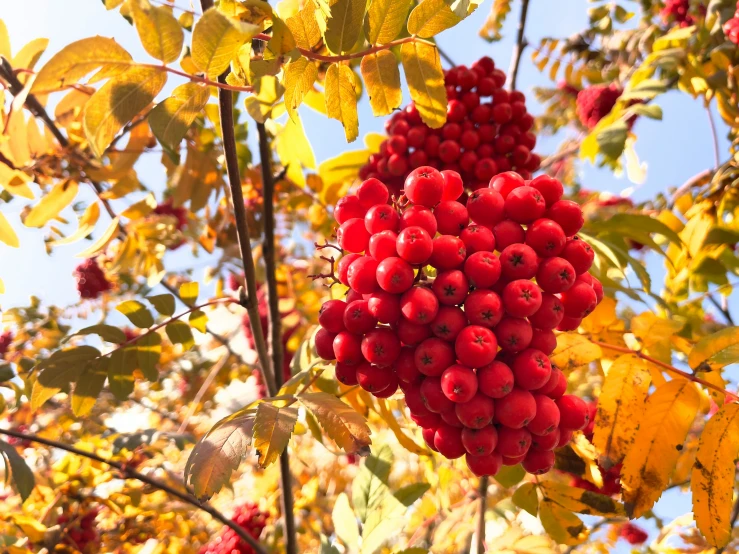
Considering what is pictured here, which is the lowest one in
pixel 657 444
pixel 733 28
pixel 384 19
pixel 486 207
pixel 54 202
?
pixel 657 444

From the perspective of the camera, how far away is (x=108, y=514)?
3062 millimetres

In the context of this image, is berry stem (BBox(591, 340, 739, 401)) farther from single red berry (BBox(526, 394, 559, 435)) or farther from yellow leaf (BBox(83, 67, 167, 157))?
yellow leaf (BBox(83, 67, 167, 157))

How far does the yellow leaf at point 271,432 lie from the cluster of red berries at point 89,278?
381 centimetres

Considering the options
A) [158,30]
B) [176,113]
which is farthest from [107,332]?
[158,30]

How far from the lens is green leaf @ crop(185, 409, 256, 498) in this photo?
3.38ft

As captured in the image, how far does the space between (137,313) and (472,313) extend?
1.30 metres

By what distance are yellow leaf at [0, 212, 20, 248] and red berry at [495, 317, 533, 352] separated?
6.09ft

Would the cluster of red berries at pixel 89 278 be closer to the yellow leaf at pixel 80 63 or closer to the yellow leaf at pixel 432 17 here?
the yellow leaf at pixel 80 63

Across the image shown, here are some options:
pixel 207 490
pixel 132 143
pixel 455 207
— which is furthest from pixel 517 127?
pixel 207 490

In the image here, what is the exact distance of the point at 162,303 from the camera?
191cm

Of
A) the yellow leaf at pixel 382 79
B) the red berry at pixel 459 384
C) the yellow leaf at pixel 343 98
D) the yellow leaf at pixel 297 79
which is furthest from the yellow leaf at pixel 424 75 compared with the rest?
the red berry at pixel 459 384

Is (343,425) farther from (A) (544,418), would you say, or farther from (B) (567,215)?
(B) (567,215)

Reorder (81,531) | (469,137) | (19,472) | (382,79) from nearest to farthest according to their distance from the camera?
(382,79)
(19,472)
(469,137)
(81,531)

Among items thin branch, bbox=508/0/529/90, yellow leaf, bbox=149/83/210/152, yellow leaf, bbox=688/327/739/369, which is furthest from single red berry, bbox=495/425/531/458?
thin branch, bbox=508/0/529/90
